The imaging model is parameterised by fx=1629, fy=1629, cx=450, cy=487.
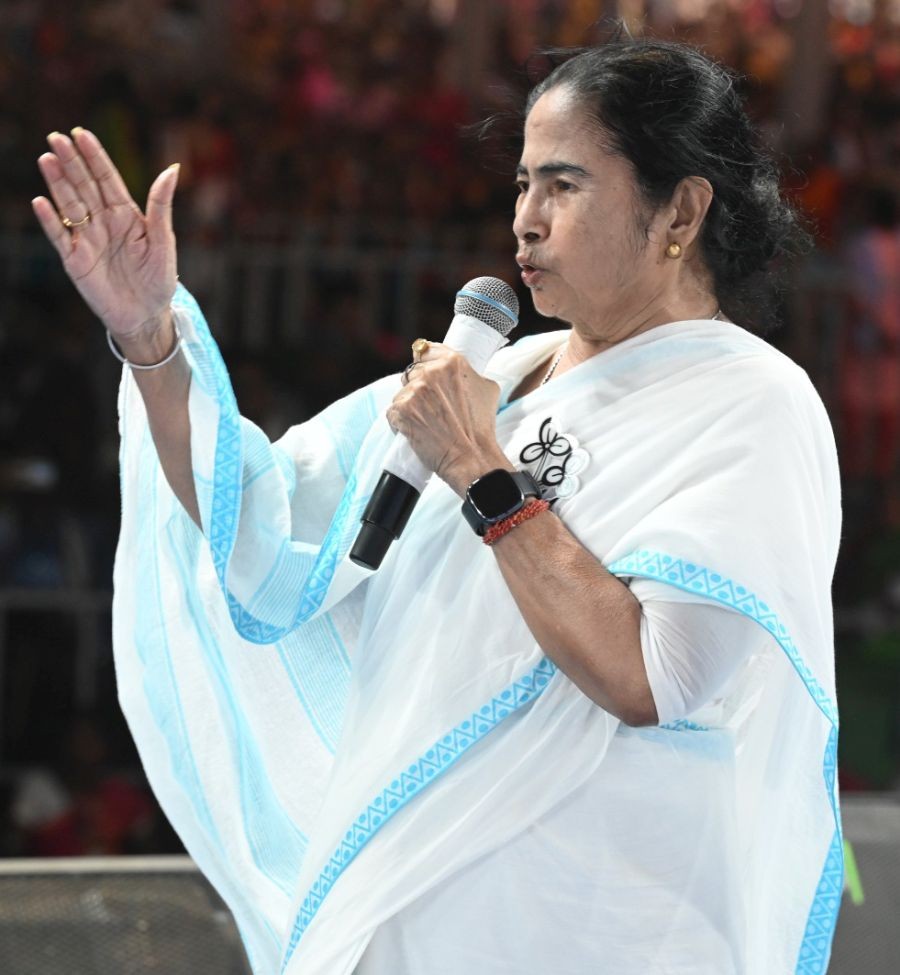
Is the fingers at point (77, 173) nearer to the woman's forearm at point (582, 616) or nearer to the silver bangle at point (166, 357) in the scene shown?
the silver bangle at point (166, 357)

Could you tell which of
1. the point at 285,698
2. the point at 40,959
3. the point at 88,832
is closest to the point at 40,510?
the point at 88,832

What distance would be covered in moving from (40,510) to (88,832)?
1108mm

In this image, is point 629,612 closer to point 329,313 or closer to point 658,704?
point 658,704

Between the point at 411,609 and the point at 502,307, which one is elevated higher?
the point at 502,307

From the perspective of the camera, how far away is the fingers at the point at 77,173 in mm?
1814

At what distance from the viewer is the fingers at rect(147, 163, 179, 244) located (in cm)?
184

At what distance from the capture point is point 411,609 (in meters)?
1.96

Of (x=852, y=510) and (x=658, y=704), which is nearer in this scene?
(x=658, y=704)

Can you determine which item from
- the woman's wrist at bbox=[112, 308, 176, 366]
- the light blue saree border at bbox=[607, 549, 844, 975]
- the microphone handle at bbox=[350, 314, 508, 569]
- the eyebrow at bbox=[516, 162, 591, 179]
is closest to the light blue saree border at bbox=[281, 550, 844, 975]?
the light blue saree border at bbox=[607, 549, 844, 975]

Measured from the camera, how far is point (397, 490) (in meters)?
1.86

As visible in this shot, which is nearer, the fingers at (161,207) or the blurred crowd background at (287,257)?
the fingers at (161,207)

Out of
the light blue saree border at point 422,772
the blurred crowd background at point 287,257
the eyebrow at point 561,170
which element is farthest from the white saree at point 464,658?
the blurred crowd background at point 287,257

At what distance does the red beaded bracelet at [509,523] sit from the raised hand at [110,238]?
1.54 ft

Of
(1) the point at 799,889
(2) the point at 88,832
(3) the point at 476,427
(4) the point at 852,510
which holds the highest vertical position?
(3) the point at 476,427
